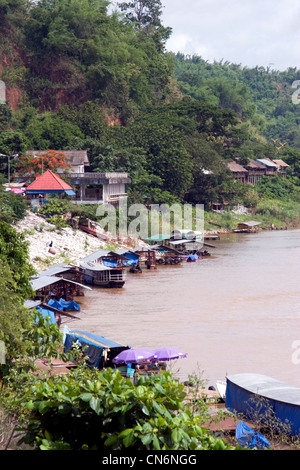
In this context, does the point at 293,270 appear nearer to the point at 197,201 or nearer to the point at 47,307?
the point at 47,307

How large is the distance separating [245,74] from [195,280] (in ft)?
442

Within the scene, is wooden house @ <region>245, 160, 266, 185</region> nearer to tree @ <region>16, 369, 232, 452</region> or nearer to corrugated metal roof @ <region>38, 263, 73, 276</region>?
corrugated metal roof @ <region>38, 263, 73, 276</region>

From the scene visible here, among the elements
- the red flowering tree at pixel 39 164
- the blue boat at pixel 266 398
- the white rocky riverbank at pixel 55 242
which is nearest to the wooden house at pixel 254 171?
the red flowering tree at pixel 39 164

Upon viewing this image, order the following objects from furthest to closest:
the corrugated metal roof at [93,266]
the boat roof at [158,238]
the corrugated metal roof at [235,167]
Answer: the corrugated metal roof at [235,167], the boat roof at [158,238], the corrugated metal roof at [93,266]

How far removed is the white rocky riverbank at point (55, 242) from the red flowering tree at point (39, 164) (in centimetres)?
858

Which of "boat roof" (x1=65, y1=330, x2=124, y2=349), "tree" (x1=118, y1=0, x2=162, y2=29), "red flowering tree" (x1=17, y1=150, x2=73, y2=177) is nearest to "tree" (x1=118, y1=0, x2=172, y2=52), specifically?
"tree" (x1=118, y1=0, x2=162, y2=29)

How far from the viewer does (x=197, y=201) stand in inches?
2375

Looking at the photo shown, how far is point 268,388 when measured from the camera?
44.4 ft

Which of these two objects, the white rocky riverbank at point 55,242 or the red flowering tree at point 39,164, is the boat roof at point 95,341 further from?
the red flowering tree at point 39,164

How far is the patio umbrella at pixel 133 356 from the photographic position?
1658 centimetres

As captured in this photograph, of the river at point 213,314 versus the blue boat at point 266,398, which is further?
the river at point 213,314

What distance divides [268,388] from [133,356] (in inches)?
157

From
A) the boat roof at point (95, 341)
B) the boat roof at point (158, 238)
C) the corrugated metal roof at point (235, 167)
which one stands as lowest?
the boat roof at point (95, 341)

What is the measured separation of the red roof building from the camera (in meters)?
44.1
